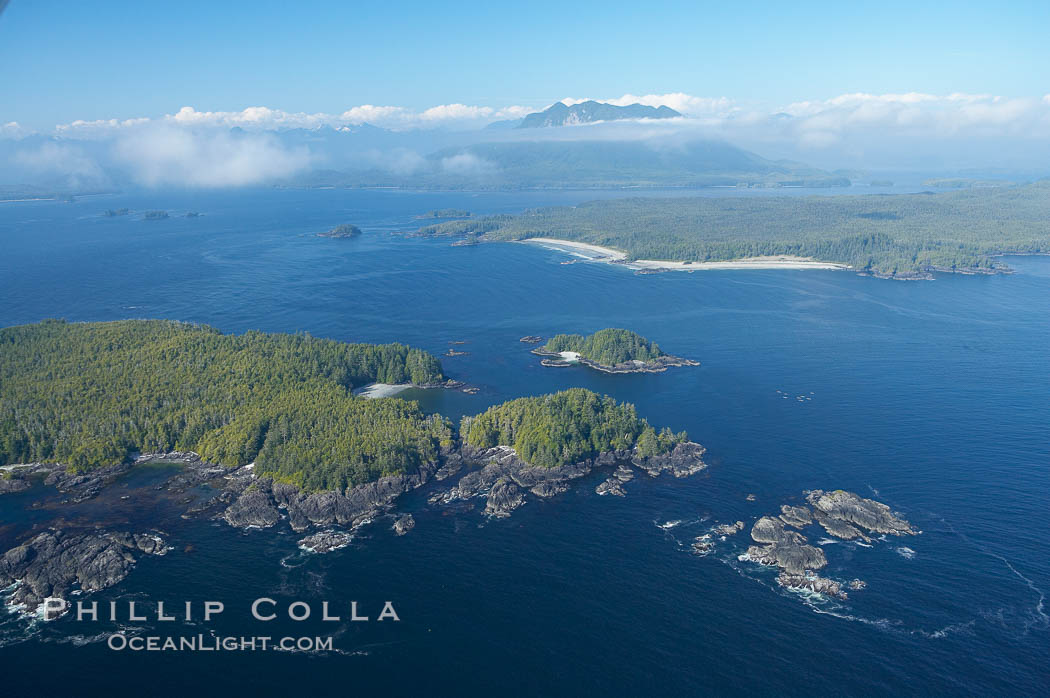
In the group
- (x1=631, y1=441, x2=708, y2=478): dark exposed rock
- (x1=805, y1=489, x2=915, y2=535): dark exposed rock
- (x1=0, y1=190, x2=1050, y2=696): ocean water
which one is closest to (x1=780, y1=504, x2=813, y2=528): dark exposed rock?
(x1=805, y1=489, x2=915, y2=535): dark exposed rock

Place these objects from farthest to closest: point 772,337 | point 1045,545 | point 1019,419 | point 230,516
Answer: point 772,337
point 1019,419
point 230,516
point 1045,545

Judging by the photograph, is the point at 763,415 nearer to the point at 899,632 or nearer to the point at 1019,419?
the point at 1019,419

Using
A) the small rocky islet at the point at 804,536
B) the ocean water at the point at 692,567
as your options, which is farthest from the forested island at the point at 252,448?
the small rocky islet at the point at 804,536

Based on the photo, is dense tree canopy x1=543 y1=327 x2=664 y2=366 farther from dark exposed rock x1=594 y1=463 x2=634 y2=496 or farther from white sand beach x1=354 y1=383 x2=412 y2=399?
dark exposed rock x1=594 y1=463 x2=634 y2=496

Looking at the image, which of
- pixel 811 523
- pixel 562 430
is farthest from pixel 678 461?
pixel 811 523

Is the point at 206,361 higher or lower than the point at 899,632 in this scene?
higher

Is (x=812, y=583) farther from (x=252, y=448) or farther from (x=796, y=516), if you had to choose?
(x=252, y=448)

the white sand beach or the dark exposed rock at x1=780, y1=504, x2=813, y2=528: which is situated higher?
the white sand beach

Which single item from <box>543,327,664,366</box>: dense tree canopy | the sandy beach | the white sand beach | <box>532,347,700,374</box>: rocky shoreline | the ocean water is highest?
the sandy beach

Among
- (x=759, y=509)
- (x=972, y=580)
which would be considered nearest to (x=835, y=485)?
(x=759, y=509)
